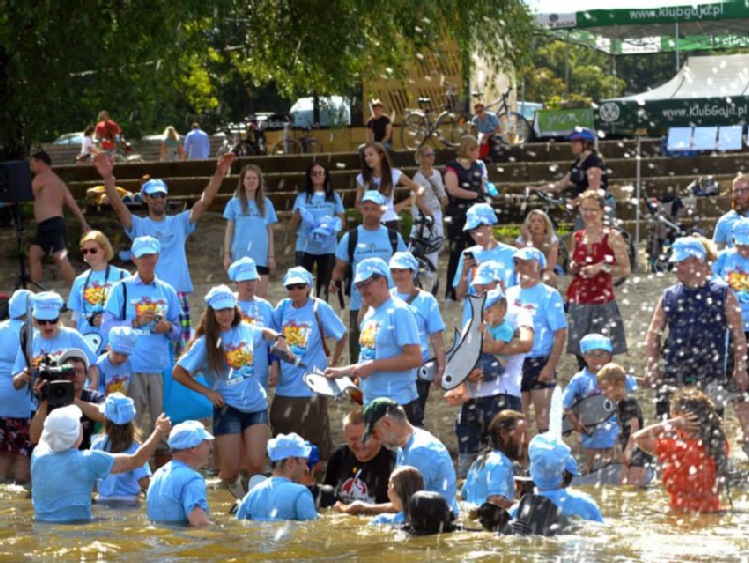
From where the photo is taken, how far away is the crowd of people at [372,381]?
31.5 feet

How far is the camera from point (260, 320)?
1222cm

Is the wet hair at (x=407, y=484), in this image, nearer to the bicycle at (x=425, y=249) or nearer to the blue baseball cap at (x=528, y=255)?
the blue baseball cap at (x=528, y=255)

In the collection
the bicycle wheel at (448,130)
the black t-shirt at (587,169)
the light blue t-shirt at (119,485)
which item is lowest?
the light blue t-shirt at (119,485)

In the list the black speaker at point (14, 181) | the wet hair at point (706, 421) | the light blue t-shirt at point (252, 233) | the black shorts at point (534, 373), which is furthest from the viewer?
the black speaker at point (14, 181)

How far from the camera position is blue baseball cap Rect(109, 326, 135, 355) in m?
12.0

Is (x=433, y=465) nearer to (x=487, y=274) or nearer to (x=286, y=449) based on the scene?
(x=286, y=449)

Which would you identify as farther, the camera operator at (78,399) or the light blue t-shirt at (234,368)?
the light blue t-shirt at (234,368)

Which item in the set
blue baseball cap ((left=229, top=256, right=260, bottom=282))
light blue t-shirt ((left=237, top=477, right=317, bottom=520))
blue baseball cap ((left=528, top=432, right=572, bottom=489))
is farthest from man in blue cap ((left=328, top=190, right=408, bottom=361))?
blue baseball cap ((left=528, top=432, right=572, bottom=489))

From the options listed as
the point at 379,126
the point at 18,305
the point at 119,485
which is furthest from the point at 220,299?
the point at 379,126

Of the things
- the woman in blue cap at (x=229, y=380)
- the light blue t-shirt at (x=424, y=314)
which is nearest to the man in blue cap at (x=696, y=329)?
the light blue t-shirt at (x=424, y=314)

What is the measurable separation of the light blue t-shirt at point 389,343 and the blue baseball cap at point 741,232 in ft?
10.1

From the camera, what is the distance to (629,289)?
60.5ft

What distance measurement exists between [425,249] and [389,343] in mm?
5338

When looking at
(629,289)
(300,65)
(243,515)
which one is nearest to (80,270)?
(300,65)
